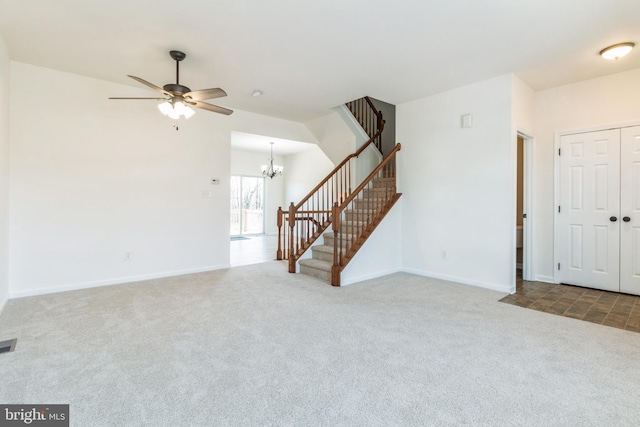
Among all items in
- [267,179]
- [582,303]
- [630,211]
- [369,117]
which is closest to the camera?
[582,303]

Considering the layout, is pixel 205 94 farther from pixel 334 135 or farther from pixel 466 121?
pixel 466 121

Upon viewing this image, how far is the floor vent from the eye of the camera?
90.6 inches

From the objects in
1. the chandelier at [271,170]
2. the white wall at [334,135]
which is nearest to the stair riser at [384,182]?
the white wall at [334,135]

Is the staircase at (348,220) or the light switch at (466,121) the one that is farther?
the staircase at (348,220)

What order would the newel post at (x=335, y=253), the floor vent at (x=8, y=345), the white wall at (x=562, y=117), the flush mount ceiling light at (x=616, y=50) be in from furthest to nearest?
the newel post at (x=335, y=253) → the white wall at (x=562, y=117) → the flush mount ceiling light at (x=616, y=50) → the floor vent at (x=8, y=345)

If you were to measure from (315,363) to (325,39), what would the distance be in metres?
2.95

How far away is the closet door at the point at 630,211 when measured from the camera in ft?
12.2

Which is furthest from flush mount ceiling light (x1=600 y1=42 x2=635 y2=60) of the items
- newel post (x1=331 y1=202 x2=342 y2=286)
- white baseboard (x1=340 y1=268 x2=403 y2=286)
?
white baseboard (x1=340 y1=268 x2=403 y2=286)

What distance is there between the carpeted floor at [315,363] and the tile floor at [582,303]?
24 centimetres

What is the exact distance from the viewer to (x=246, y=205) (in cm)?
1058

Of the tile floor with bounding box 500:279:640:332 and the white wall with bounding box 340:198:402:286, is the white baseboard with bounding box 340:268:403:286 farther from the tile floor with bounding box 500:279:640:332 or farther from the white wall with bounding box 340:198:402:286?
the tile floor with bounding box 500:279:640:332

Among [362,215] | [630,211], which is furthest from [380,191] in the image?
[630,211]

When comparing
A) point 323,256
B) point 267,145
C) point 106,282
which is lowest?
point 106,282

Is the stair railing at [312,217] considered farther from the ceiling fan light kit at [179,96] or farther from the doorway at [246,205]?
the doorway at [246,205]
